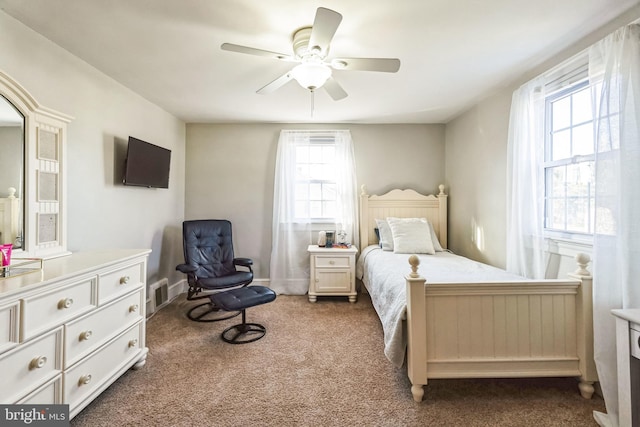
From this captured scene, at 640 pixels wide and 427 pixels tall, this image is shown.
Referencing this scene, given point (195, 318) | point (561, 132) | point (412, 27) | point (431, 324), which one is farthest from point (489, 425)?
point (195, 318)

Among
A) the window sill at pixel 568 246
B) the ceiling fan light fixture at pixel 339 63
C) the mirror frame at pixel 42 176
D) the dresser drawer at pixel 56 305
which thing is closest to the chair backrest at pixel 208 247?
the mirror frame at pixel 42 176

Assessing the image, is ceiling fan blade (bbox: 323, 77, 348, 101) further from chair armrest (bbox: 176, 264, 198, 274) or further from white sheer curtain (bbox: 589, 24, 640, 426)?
chair armrest (bbox: 176, 264, 198, 274)

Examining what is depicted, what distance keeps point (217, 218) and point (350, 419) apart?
2996mm

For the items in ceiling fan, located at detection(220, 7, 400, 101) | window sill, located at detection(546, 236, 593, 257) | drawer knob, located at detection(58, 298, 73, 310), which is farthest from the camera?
window sill, located at detection(546, 236, 593, 257)

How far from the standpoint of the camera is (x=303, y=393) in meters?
1.78

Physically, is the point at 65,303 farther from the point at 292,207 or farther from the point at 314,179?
the point at 314,179

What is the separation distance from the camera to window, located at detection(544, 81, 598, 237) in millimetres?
1902

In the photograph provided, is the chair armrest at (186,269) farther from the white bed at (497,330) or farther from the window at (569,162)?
the window at (569,162)

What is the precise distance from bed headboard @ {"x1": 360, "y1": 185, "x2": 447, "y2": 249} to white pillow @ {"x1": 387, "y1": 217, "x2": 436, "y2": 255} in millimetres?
291

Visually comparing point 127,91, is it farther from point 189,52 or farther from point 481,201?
point 481,201

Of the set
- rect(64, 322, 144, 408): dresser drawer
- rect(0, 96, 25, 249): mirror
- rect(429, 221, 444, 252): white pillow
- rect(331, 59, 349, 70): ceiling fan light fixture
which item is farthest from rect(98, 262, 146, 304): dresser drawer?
rect(429, 221, 444, 252): white pillow

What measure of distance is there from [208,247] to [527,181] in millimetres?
3244

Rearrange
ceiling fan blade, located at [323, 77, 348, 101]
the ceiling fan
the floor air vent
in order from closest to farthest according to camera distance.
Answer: the ceiling fan, ceiling fan blade, located at [323, 77, 348, 101], the floor air vent

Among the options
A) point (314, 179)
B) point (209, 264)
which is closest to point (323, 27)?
point (314, 179)
